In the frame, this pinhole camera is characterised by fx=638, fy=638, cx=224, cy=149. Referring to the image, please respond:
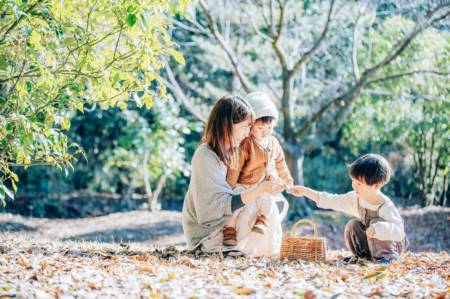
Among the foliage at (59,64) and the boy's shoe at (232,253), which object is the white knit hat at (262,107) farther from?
the boy's shoe at (232,253)

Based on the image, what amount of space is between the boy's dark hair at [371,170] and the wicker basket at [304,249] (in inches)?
21.2

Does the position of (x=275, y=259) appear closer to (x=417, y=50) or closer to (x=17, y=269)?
(x=17, y=269)

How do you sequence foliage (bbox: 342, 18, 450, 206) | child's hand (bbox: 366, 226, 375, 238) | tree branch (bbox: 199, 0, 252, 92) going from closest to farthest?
child's hand (bbox: 366, 226, 375, 238) → tree branch (bbox: 199, 0, 252, 92) → foliage (bbox: 342, 18, 450, 206)

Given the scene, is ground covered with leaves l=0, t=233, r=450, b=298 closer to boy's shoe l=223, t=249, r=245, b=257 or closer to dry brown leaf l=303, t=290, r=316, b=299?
dry brown leaf l=303, t=290, r=316, b=299

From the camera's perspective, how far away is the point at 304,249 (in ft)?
15.1

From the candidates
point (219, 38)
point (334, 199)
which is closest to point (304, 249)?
point (334, 199)

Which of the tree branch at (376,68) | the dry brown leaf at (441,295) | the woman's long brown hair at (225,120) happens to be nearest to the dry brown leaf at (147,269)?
the woman's long brown hair at (225,120)

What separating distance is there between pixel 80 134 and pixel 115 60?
7.47 metres

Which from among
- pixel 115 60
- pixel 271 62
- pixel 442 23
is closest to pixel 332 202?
pixel 115 60

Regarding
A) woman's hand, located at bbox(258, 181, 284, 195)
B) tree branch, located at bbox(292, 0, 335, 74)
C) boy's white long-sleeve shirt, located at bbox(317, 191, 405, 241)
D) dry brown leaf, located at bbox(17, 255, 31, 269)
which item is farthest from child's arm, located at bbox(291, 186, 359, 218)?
tree branch, located at bbox(292, 0, 335, 74)

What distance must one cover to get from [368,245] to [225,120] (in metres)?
1.41

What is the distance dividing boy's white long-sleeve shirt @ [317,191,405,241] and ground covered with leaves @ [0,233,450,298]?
0.74 feet

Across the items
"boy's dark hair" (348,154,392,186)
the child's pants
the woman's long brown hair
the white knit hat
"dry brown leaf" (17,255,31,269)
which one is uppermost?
the white knit hat

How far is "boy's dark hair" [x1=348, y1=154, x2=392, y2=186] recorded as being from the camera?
4.55m
